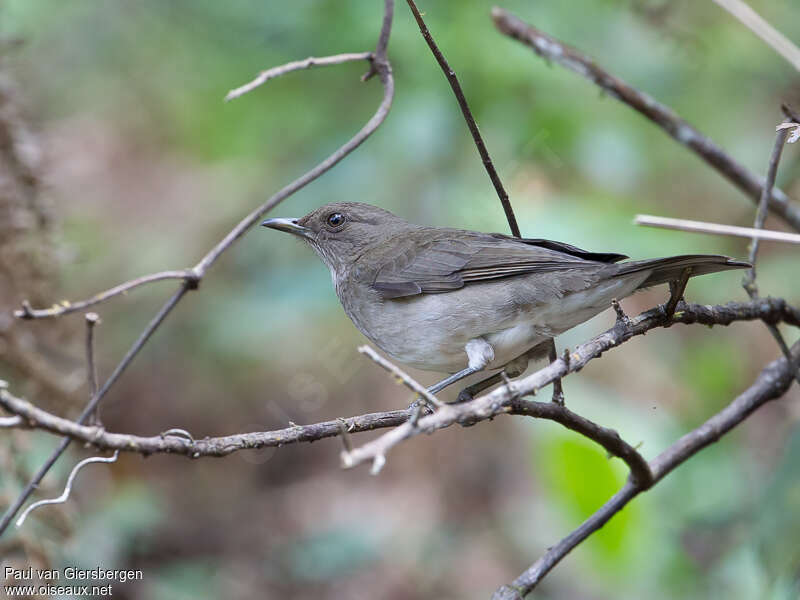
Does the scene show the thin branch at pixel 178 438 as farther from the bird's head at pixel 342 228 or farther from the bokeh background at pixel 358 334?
the bird's head at pixel 342 228

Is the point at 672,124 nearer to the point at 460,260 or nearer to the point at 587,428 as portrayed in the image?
the point at 460,260

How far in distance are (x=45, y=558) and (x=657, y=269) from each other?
2.89 metres

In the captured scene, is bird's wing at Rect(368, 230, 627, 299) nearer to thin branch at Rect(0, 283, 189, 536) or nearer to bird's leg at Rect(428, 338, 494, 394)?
bird's leg at Rect(428, 338, 494, 394)

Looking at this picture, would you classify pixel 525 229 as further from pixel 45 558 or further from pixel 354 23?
pixel 45 558

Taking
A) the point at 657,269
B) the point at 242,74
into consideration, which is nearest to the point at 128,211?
the point at 242,74

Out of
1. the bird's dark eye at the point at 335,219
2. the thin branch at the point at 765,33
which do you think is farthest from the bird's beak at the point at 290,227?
the thin branch at the point at 765,33

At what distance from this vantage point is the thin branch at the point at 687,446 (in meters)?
3.03

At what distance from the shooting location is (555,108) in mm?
5176

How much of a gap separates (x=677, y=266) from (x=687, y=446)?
683 millimetres

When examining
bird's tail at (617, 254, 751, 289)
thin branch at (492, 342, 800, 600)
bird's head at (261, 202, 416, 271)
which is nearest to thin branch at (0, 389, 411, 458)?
thin branch at (492, 342, 800, 600)

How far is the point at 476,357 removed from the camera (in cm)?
383

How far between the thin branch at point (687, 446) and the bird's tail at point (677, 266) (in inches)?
20.2

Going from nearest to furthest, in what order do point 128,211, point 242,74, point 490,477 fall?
point 242,74 < point 490,477 < point 128,211

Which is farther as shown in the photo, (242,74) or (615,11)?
(242,74)
